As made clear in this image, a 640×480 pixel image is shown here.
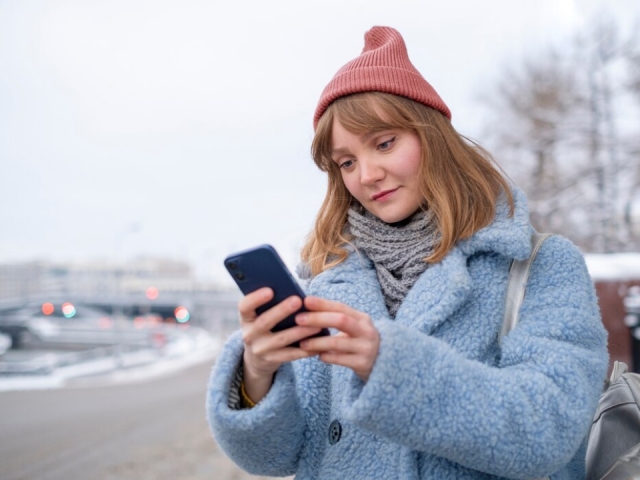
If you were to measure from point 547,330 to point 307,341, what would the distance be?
1.60ft

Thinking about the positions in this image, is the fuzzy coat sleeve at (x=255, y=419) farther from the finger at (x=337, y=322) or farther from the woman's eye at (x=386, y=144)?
the woman's eye at (x=386, y=144)

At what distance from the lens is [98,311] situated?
2857 inches

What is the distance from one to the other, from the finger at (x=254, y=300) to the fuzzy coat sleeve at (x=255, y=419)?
22 centimetres

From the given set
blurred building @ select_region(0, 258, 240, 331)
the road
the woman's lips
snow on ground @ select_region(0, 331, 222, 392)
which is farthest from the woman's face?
blurred building @ select_region(0, 258, 240, 331)

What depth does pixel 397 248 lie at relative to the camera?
1.46m

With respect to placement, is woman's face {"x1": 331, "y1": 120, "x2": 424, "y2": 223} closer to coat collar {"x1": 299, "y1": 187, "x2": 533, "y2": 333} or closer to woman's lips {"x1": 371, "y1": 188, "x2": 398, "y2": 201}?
woman's lips {"x1": 371, "y1": 188, "x2": 398, "y2": 201}

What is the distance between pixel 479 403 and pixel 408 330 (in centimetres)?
18

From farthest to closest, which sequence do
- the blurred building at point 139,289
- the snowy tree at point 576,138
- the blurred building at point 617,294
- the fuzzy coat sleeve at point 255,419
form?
the blurred building at point 139,289
the snowy tree at point 576,138
the blurred building at point 617,294
the fuzzy coat sleeve at point 255,419

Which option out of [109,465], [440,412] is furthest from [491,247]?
[109,465]

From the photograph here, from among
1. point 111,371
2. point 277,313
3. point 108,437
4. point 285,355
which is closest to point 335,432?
point 285,355

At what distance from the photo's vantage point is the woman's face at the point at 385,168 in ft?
4.60

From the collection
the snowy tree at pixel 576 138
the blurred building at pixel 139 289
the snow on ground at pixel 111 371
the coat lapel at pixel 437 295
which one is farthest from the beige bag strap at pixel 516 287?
the blurred building at pixel 139 289

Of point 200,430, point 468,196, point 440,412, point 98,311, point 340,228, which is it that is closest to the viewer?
point 440,412

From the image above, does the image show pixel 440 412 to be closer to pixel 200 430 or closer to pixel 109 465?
Result: pixel 109 465
